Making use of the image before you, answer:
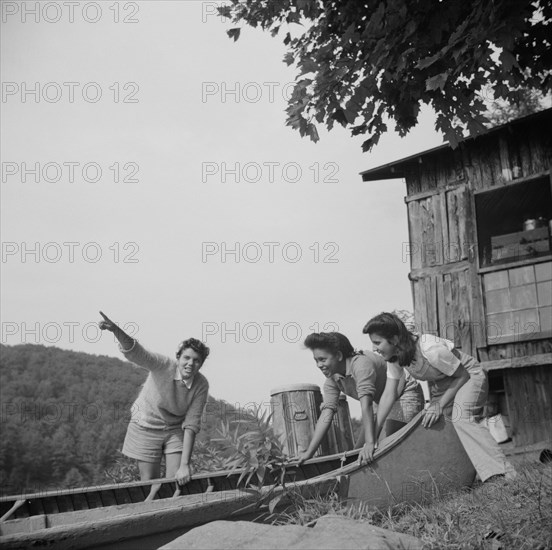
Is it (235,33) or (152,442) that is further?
(235,33)

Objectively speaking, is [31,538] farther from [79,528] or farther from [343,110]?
[343,110]

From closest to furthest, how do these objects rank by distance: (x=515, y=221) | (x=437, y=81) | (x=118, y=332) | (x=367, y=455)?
(x=437, y=81) < (x=118, y=332) < (x=367, y=455) < (x=515, y=221)

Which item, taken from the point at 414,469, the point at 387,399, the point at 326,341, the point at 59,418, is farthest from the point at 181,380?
the point at 59,418

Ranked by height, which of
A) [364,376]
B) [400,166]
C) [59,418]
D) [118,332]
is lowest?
[59,418]

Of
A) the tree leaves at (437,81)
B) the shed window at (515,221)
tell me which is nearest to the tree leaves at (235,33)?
the tree leaves at (437,81)

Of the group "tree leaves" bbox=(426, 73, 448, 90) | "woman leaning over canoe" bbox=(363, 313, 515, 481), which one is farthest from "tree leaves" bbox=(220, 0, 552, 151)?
"woman leaning over canoe" bbox=(363, 313, 515, 481)

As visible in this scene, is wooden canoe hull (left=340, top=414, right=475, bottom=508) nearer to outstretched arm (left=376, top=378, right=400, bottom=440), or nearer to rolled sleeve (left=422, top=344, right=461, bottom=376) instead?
outstretched arm (left=376, top=378, right=400, bottom=440)

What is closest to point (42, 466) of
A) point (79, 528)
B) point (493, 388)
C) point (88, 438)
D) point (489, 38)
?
point (88, 438)

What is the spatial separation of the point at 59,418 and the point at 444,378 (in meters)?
15.5

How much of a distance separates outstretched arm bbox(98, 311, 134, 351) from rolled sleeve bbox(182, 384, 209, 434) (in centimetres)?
87

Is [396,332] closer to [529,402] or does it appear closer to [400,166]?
[529,402]

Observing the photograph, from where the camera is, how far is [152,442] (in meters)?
Answer: 6.50

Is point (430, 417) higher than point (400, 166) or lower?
lower

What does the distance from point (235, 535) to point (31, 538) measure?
128cm
